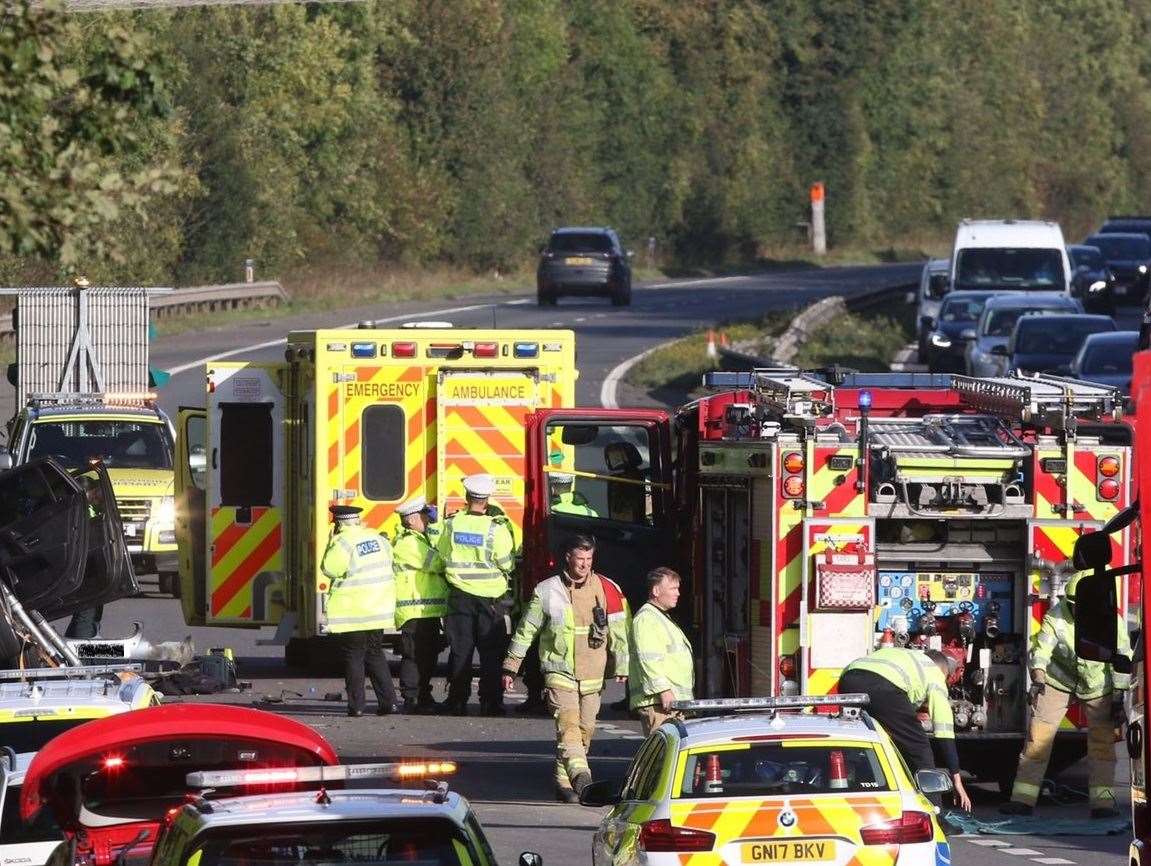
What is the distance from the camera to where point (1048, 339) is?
33.9 metres

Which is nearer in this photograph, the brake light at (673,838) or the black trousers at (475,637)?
the brake light at (673,838)

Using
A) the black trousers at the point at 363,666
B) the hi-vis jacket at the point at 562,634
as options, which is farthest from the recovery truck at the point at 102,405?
the hi-vis jacket at the point at 562,634

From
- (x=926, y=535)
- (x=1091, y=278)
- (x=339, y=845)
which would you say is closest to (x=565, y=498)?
(x=926, y=535)

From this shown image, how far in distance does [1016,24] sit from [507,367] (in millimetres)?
101671

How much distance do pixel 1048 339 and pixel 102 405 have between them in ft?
48.0

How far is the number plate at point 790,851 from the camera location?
28.7 ft

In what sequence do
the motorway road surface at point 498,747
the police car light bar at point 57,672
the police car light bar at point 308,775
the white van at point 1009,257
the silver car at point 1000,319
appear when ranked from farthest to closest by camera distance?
the white van at point 1009,257
the silver car at point 1000,319
the motorway road surface at point 498,747
the police car light bar at point 57,672
the police car light bar at point 308,775

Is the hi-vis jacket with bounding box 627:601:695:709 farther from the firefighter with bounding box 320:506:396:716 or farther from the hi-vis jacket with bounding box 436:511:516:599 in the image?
the firefighter with bounding box 320:506:396:716

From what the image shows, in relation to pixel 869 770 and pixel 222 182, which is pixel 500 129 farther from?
pixel 869 770

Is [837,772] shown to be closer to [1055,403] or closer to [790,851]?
[790,851]

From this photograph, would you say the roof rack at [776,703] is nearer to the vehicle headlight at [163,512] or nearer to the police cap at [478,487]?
the police cap at [478,487]

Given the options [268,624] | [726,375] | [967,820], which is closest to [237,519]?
[268,624]

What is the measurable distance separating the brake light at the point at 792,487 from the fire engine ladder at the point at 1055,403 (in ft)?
4.49

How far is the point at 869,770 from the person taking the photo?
907cm
